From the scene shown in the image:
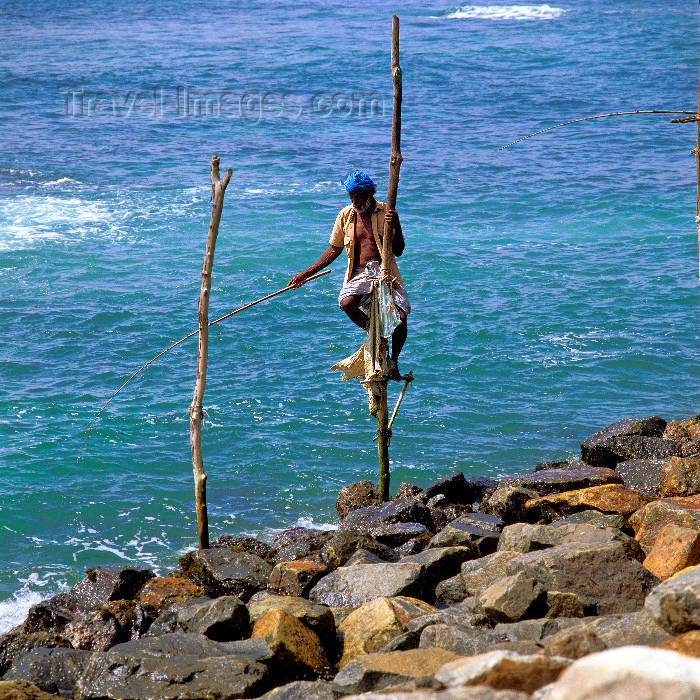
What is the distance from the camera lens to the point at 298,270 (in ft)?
59.9

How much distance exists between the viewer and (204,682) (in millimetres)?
4871

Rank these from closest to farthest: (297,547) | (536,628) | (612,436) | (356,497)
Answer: (536,628) < (297,547) < (356,497) < (612,436)

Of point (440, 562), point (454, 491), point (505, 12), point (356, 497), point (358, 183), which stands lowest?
point (356, 497)

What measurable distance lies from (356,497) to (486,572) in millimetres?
3271

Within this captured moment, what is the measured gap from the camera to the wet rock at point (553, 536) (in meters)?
6.30

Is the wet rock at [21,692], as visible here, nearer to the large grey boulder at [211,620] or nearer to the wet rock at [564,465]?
the large grey boulder at [211,620]

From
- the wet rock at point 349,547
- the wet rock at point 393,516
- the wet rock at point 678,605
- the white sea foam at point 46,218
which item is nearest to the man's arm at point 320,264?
the wet rock at point 349,547

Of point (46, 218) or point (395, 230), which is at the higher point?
point (395, 230)

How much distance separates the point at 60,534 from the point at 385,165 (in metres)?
15.7

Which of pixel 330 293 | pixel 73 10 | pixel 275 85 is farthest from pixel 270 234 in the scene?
pixel 73 10

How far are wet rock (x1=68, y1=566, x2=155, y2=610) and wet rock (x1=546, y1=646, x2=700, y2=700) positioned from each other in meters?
4.77

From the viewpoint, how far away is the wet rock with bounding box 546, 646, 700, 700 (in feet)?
9.00

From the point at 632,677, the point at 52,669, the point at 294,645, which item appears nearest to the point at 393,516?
the point at 294,645

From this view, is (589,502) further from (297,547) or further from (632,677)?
(632,677)
